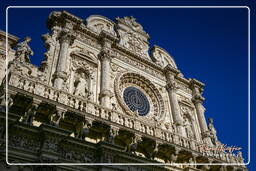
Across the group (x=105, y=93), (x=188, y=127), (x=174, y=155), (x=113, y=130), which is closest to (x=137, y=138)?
(x=113, y=130)

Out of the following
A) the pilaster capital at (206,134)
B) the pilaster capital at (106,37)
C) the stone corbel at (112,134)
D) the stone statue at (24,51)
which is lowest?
the stone corbel at (112,134)

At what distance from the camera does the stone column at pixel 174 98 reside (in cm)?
1562

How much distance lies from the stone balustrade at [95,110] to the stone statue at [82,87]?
66.3 inches

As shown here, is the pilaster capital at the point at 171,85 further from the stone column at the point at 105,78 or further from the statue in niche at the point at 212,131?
the stone column at the point at 105,78

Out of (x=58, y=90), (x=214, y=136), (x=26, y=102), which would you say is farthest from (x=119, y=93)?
(x=214, y=136)

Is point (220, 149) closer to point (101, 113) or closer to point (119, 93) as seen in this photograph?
point (119, 93)

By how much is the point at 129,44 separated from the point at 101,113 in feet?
23.7

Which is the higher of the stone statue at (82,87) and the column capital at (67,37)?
the column capital at (67,37)

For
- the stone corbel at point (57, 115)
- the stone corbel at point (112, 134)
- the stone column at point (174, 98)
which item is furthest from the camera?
the stone column at point (174, 98)

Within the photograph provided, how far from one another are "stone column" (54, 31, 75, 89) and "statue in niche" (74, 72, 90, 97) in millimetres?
936

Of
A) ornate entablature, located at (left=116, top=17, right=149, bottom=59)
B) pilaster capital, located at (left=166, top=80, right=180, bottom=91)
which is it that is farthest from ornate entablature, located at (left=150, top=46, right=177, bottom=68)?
pilaster capital, located at (left=166, top=80, right=180, bottom=91)

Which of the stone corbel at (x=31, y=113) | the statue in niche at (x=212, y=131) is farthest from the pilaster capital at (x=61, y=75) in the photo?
the statue in niche at (x=212, y=131)

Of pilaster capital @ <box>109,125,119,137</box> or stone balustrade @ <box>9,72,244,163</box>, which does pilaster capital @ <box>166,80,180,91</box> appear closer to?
stone balustrade @ <box>9,72,244,163</box>

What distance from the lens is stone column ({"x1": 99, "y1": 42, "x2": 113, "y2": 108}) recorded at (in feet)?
42.7
